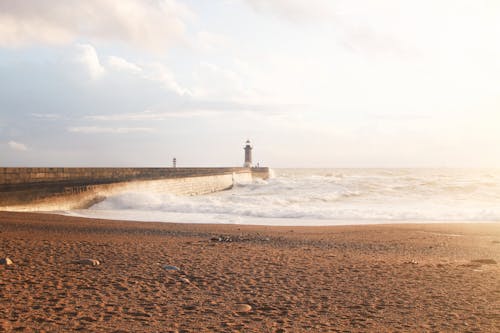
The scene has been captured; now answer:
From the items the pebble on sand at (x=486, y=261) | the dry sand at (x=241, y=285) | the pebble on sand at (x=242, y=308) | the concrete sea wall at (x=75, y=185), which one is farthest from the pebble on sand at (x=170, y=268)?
the concrete sea wall at (x=75, y=185)

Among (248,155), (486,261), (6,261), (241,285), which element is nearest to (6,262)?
(6,261)

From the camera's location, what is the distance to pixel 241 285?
13.7ft

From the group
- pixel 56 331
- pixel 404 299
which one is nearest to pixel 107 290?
pixel 56 331

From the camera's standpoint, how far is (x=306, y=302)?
3.67 meters

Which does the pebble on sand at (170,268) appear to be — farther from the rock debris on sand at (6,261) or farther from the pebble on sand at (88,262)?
the rock debris on sand at (6,261)

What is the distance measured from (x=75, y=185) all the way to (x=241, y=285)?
39.3 feet

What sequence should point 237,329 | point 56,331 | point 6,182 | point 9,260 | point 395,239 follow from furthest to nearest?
point 6,182, point 395,239, point 9,260, point 237,329, point 56,331

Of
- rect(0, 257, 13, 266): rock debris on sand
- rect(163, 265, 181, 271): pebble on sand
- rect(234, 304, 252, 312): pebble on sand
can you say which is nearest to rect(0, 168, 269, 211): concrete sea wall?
rect(0, 257, 13, 266): rock debris on sand

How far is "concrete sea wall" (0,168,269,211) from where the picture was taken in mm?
12438

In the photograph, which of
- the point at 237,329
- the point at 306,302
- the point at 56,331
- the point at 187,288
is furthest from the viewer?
the point at 187,288

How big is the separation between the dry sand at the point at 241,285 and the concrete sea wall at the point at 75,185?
5578 millimetres

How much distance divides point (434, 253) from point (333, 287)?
3.13m

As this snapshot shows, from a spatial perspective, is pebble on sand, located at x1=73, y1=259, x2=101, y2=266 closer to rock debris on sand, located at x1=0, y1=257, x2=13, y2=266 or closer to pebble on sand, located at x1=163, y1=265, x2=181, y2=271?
rock debris on sand, located at x1=0, y1=257, x2=13, y2=266

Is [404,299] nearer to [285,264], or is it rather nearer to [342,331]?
[342,331]
